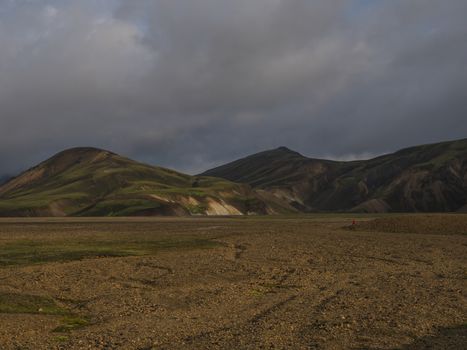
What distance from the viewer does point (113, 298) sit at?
80.2 ft

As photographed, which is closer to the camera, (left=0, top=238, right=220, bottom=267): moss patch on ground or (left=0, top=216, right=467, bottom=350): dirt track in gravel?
(left=0, top=216, right=467, bottom=350): dirt track in gravel

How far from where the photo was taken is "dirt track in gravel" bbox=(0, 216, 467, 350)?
17.0m

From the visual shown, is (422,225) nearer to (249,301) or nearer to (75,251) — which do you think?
(75,251)

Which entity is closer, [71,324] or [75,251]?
[71,324]

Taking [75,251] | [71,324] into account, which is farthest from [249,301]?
[75,251]

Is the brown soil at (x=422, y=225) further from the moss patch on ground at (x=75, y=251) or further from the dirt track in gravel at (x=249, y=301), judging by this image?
the moss patch on ground at (x=75, y=251)

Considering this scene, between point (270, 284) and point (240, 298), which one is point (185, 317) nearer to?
point (240, 298)

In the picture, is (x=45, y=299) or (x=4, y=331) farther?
(x=45, y=299)

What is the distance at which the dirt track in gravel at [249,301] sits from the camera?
1703 centimetres

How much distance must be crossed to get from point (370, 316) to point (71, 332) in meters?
10.0

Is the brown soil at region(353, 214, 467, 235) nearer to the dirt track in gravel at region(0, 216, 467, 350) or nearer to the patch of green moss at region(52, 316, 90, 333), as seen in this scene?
the dirt track in gravel at region(0, 216, 467, 350)

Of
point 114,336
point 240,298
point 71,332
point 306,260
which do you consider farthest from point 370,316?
point 306,260

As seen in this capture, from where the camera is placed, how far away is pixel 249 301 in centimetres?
2362

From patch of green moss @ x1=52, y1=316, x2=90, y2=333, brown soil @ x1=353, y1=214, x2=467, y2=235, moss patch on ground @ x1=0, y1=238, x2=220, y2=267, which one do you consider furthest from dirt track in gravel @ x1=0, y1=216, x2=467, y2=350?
brown soil @ x1=353, y1=214, x2=467, y2=235
